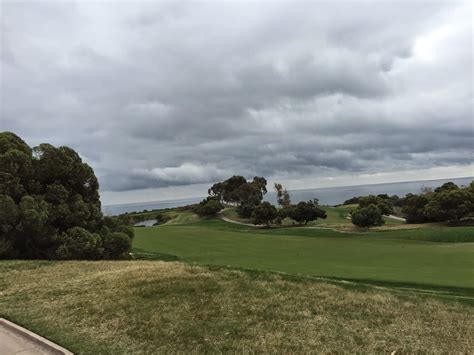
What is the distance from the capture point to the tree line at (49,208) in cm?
1889

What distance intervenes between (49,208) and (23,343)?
1378 centimetres

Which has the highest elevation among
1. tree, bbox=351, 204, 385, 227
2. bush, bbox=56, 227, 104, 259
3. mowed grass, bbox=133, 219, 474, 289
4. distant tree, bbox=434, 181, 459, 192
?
distant tree, bbox=434, 181, 459, 192

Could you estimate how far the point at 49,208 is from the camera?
20.3 meters

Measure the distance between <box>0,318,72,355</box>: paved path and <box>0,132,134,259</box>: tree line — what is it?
11.3 m

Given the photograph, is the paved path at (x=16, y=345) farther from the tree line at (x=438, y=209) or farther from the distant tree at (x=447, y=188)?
the distant tree at (x=447, y=188)

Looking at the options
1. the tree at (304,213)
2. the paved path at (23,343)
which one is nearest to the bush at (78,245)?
the paved path at (23,343)

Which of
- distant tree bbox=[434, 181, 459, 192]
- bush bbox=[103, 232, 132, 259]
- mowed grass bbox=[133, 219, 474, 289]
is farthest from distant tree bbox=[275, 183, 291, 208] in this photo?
bush bbox=[103, 232, 132, 259]

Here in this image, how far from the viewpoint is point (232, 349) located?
24.3 ft

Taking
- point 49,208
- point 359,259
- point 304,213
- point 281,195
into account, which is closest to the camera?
point 49,208

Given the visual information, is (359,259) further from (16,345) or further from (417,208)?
(417,208)

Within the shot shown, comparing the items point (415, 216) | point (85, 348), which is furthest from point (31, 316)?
point (415, 216)

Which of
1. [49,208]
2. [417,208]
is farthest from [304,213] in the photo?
[49,208]

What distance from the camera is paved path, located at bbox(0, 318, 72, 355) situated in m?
7.19

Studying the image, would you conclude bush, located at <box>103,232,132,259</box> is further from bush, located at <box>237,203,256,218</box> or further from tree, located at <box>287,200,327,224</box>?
bush, located at <box>237,203,256,218</box>
